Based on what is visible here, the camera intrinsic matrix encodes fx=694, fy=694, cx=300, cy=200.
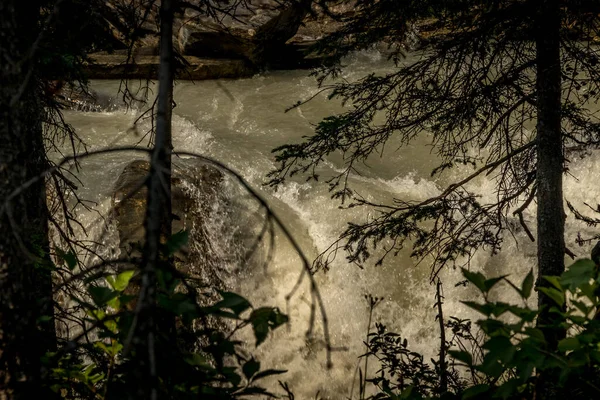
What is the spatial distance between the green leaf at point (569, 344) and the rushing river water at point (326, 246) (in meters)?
4.96

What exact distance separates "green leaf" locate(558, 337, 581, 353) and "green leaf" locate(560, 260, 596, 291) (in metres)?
0.17

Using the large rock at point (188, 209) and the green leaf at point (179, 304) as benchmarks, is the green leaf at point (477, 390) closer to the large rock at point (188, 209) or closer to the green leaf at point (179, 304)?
the green leaf at point (179, 304)

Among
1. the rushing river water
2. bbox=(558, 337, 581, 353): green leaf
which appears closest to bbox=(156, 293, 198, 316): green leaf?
bbox=(558, 337, 581, 353): green leaf

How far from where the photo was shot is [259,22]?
57.2 feet

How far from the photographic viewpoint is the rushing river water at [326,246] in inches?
330

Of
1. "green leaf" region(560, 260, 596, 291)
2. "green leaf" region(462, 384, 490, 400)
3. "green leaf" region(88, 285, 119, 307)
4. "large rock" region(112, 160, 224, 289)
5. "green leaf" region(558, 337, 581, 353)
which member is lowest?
"green leaf" region(462, 384, 490, 400)

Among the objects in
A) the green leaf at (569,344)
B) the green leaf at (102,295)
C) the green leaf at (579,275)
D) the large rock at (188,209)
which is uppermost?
the large rock at (188,209)

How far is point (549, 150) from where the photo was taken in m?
5.27

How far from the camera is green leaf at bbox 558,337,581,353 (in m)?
2.32

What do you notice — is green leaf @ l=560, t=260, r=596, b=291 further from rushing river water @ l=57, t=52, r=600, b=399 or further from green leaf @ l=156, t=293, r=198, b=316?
rushing river water @ l=57, t=52, r=600, b=399

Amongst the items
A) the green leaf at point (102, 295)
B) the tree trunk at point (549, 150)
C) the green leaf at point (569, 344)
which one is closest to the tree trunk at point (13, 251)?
the green leaf at point (102, 295)

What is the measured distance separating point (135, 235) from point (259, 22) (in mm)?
10689

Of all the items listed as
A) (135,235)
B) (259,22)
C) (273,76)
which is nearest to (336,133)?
(135,235)

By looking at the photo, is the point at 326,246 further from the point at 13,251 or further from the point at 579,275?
the point at 13,251
